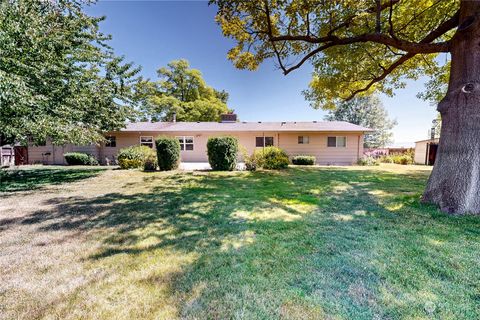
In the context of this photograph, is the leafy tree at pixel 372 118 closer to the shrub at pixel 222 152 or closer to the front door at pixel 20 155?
the shrub at pixel 222 152

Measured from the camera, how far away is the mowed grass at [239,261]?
191 cm

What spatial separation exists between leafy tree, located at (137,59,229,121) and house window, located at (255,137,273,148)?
12532mm

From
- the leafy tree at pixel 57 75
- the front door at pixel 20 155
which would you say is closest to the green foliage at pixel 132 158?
the leafy tree at pixel 57 75

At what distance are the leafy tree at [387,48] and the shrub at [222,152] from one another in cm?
384

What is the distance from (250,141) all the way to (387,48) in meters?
10.7

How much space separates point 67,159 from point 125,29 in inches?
432

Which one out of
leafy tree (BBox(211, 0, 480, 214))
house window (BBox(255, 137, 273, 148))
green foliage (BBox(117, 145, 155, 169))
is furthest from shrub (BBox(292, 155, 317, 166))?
green foliage (BBox(117, 145, 155, 169))

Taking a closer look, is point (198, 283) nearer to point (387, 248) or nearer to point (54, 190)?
point (387, 248)

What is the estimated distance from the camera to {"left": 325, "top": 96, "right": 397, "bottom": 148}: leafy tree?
1384 inches

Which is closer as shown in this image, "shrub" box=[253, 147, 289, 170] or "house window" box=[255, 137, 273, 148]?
"shrub" box=[253, 147, 289, 170]

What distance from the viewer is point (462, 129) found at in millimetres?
4395

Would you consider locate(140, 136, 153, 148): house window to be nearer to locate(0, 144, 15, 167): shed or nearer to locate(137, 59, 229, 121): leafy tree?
locate(0, 144, 15, 167): shed

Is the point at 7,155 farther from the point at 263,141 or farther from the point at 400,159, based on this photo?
the point at 400,159

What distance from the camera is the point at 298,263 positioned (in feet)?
8.56
